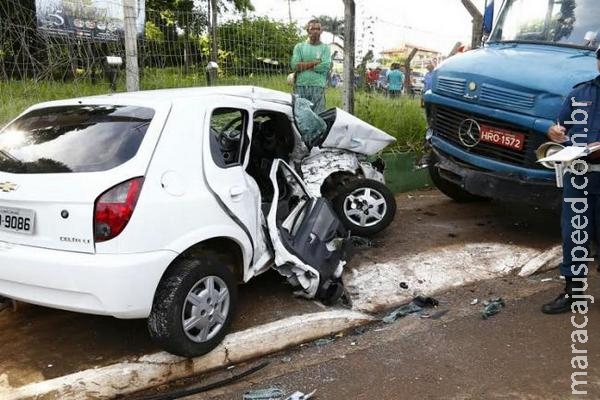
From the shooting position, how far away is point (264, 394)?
332 centimetres

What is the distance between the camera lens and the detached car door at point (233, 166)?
12.1ft

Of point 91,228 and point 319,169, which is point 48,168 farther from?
point 319,169

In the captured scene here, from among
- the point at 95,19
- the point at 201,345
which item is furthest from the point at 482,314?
the point at 95,19

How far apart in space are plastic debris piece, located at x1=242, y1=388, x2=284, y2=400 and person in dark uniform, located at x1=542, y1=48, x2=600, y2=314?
7.40 feet

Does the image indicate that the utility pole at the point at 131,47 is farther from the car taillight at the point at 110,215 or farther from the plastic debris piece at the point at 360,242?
the car taillight at the point at 110,215

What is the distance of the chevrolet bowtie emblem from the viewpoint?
3.32 m

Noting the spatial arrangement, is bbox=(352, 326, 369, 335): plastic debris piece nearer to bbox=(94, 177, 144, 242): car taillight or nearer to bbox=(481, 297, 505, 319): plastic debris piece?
bbox=(481, 297, 505, 319): plastic debris piece

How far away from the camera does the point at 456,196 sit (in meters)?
7.35

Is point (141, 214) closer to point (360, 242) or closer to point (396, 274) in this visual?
point (396, 274)

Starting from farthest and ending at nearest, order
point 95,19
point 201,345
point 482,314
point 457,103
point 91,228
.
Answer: point 95,19
point 457,103
point 482,314
point 201,345
point 91,228

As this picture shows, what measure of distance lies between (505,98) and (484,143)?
0.50m

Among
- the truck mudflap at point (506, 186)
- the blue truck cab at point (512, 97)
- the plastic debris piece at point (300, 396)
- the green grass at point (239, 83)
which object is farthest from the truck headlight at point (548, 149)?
the green grass at point (239, 83)

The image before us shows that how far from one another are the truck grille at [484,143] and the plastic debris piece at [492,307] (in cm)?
132

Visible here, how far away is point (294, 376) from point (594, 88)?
2.84 m
